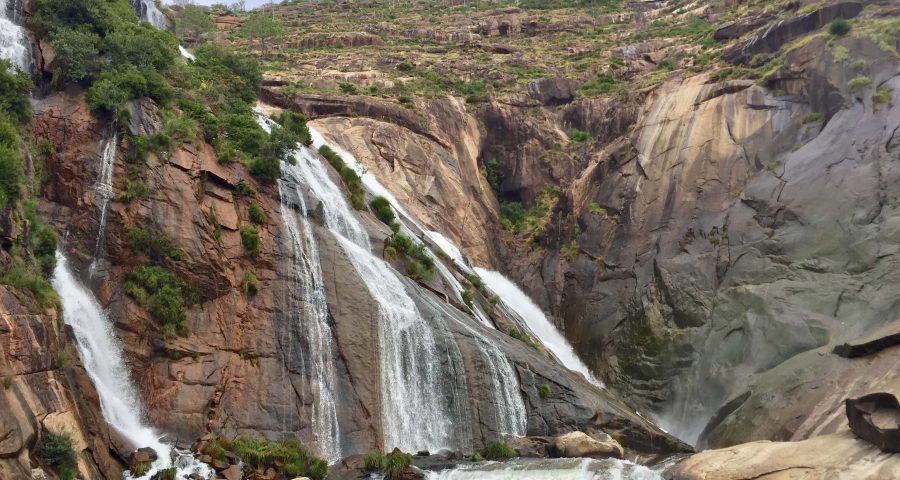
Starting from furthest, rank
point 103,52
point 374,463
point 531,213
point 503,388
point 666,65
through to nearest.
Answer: point 666,65 < point 531,213 < point 103,52 < point 503,388 < point 374,463

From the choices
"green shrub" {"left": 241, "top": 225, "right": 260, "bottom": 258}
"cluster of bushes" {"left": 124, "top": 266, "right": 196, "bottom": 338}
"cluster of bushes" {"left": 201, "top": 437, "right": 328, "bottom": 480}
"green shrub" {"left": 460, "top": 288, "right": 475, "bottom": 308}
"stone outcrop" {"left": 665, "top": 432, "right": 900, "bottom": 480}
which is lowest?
"stone outcrop" {"left": 665, "top": 432, "right": 900, "bottom": 480}

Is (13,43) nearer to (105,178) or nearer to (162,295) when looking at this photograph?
(105,178)

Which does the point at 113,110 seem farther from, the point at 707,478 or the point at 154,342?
the point at 707,478

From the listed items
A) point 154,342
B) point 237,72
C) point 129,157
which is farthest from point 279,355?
point 237,72

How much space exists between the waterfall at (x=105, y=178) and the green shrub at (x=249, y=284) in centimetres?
526

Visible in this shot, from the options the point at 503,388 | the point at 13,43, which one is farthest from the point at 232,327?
the point at 13,43

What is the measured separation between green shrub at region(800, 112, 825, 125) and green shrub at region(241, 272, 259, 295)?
3325 centimetres

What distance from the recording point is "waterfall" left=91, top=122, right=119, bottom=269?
88.6ft

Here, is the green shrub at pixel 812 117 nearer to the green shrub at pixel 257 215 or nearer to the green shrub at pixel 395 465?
the green shrub at pixel 257 215

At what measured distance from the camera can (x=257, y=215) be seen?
1195 inches

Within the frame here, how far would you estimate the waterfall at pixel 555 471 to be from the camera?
21734mm

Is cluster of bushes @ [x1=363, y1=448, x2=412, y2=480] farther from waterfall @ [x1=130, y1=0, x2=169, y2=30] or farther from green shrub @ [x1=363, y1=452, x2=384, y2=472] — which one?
waterfall @ [x1=130, y1=0, x2=169, y2=30]

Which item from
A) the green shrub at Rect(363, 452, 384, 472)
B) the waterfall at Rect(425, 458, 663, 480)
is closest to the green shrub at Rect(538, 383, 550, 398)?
the waterfall at Rect(425, 458, 663, 480)

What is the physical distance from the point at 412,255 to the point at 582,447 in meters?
13.5
